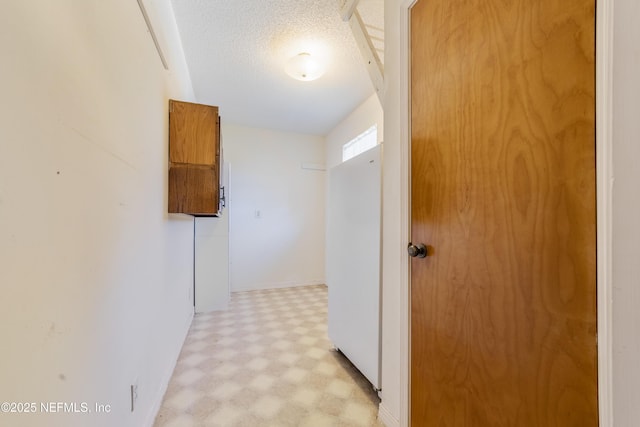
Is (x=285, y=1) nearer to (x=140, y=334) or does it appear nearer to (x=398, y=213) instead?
(x=398, y=213)

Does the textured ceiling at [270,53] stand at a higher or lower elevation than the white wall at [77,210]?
higher

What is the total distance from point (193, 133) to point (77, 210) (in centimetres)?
122

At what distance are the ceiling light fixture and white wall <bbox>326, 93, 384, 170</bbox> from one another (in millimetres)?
771

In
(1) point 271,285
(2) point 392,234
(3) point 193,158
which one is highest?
Answer: (3) point 193,158

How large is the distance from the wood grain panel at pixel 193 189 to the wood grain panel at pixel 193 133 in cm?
6

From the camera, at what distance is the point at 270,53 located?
92.4 inches

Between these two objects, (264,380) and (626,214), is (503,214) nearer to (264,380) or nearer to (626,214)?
(626,214)

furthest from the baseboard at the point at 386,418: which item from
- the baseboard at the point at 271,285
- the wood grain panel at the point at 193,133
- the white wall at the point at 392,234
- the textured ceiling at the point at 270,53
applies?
the baseboard at the point at 271,285

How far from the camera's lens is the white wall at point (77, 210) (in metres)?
0.53

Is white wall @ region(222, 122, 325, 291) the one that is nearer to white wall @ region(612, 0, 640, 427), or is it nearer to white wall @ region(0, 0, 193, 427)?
white wall @ region(0, 0, 193, 427)

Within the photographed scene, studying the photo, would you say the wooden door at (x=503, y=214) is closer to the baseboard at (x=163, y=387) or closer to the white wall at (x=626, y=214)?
the white wall at (x=626, y=214)

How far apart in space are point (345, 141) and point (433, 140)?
9.19ft

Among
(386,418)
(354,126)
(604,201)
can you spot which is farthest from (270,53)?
(386,418)

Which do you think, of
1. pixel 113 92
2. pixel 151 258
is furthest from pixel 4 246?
pixel 151 258
